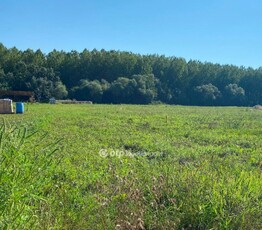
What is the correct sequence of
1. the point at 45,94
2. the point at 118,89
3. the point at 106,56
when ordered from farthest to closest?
the point at 106,56 < the point at 118,89 < the point at 45,94

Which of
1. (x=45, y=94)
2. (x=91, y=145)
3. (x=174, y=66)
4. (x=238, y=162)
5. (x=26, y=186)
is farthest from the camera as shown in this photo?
(x=174, y=66)

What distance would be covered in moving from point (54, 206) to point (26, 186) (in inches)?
30.3

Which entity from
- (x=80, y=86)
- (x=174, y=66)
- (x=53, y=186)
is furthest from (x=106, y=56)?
(x=53, y=186)

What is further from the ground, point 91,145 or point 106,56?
point 106,56

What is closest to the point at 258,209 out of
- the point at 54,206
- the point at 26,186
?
the point at 54,206

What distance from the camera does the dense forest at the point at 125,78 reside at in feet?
206

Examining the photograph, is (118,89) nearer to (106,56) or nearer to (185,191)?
(106,56)

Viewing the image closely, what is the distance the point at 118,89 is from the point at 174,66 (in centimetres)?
2247

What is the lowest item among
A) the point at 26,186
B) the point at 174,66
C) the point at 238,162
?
the point at 238,162

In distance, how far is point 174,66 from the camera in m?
81.0

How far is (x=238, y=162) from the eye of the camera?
7520 mm

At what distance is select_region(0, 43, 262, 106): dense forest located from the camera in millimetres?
62656

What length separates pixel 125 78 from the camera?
6838cm

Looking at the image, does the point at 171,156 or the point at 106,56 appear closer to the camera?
the point at 171,156
